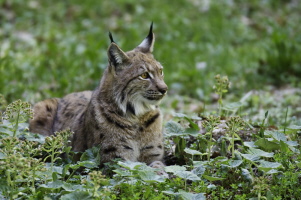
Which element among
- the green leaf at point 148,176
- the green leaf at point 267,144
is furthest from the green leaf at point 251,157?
the green leaf at point 148,176

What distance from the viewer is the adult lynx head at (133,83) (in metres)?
5.27

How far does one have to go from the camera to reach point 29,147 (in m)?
4.08

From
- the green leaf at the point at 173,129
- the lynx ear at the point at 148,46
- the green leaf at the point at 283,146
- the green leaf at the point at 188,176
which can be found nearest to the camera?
the green leaf at the point at 188,176

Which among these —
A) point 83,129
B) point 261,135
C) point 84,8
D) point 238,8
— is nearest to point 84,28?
point 84,8

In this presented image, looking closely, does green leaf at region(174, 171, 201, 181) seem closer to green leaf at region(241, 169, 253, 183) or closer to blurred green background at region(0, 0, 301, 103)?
green leaf at region(241, 169, 253, 183)

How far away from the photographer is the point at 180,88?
897 centimetres

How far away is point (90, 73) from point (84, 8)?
4.10 meters

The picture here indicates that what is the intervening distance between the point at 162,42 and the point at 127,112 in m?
5.67

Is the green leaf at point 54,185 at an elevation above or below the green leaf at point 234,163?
below

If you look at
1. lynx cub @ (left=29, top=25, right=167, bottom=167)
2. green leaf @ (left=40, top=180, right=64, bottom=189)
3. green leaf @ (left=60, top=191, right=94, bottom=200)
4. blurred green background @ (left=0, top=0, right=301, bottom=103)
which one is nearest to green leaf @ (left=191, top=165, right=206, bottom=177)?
lynx cub @ (left=29, top=25, right=167, bottom=167)

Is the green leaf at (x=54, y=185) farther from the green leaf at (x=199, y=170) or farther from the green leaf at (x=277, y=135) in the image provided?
the green leaf at (x=277, y=135)

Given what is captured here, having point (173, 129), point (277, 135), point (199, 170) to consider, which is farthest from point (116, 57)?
point (277, 135)

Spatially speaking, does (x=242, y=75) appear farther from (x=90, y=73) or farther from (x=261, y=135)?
(x=261, y=135)

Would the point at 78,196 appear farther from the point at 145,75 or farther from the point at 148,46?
the point at 148,46
